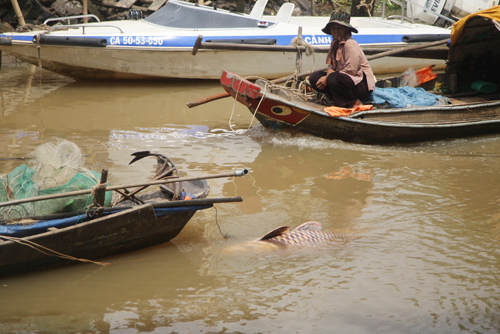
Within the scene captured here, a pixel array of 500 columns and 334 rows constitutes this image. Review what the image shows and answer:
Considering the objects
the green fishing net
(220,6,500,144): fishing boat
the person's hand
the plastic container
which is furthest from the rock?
the green fishing net

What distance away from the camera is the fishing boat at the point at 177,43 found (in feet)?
30.9

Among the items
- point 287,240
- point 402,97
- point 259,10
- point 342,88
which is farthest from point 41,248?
point 259,10

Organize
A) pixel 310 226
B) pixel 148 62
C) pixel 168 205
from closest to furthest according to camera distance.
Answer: pixel 168 205 → pixel 310 226 → pixel 148 62

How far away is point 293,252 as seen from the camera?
3865mm

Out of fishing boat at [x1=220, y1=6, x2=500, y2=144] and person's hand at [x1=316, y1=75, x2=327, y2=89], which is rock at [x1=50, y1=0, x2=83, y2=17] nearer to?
fishing boat at [x1=220, y1=6, x2=500, y2=144]

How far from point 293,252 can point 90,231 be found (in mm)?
1612

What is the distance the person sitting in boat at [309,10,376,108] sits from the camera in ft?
20.8

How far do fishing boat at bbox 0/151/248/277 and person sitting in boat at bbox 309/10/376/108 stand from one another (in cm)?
337

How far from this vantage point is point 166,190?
4.34 m

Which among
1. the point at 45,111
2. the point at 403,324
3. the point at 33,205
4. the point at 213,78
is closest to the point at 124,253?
the point at 33,205

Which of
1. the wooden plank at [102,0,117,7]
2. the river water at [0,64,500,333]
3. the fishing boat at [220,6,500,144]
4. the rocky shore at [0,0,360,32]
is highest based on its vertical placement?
the wooden plank at [102,0,117,7]

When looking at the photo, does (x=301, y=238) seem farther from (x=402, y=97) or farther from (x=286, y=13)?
(x=286, y=13)

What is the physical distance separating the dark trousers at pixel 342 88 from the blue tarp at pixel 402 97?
0.29 m

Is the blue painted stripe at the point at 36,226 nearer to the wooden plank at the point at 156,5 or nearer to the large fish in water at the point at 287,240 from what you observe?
the large fish in water at the point at 287,240
